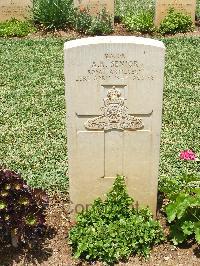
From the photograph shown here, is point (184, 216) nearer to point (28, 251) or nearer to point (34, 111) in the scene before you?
point (28, 251)

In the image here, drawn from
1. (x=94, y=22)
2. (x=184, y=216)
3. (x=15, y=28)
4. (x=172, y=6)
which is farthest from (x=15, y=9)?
(x=184, y=216)

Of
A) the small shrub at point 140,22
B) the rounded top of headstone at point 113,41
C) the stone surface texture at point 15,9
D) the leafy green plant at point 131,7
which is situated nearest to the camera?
the rounded top of headstone at point 113,41

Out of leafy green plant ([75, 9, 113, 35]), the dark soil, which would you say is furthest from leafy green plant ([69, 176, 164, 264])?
leafy green plant ([75, 9, 113, 35])

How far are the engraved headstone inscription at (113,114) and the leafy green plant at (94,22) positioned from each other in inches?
247

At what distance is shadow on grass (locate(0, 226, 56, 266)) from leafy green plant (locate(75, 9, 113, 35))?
646 cm

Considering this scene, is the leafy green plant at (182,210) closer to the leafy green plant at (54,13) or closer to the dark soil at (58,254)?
the dark soil at (58,254)

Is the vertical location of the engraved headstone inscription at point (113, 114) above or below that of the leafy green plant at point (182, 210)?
above

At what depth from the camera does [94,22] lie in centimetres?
1065

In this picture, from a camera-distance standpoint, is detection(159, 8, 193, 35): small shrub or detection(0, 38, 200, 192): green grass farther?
detection(159, 8, 193, 35): small shrub

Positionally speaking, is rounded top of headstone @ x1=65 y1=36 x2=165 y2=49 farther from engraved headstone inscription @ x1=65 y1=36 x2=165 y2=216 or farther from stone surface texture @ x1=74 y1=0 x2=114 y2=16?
stone surface texture @ x1=74 y1=0 x2=114 y2=16

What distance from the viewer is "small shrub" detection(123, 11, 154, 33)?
10.9 metres

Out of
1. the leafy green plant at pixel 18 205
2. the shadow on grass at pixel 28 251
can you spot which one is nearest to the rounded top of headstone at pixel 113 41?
the leafy green plant at pixel 18 205

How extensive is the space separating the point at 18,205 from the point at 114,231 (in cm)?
89

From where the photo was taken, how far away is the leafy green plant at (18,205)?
14.5 feet
